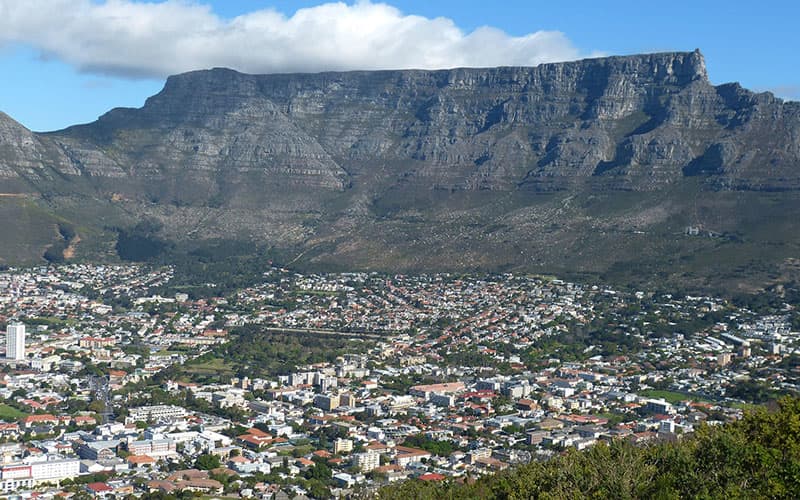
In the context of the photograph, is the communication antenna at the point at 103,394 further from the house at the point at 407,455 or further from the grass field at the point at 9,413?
the house at the point at 407,455

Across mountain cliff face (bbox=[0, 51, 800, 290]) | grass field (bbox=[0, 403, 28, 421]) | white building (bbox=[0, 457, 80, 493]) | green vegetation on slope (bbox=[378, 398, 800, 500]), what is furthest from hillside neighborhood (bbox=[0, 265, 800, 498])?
mountain cliff face (bbox=[0, 51, 800, 290])

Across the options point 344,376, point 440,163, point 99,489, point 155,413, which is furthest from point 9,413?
point 440,163

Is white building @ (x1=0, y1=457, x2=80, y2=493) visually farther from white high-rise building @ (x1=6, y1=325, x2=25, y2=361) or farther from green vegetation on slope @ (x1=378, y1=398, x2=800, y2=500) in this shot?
white high-rise building @ (x1=6, y1=325, x2=25, y2=361)

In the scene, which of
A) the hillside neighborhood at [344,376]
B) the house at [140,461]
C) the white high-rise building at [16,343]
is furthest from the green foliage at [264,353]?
the house at [140,461]

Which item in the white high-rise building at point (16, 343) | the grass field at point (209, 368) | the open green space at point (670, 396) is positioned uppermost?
the white high-rise building at point (16, 343)

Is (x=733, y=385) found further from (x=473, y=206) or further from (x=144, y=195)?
(x=144, y=195)

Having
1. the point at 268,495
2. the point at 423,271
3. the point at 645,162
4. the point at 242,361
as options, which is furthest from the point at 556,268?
the point at 268,495

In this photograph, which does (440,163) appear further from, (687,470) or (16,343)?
(687,470)
